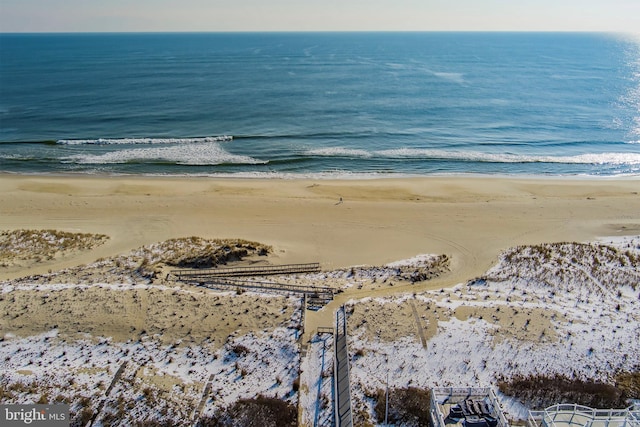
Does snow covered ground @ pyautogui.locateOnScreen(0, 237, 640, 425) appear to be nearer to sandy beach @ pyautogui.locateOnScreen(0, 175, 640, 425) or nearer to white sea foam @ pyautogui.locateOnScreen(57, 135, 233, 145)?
sandy beach @ pyautogui.locateOnScreen(0, 175, 640, 425)

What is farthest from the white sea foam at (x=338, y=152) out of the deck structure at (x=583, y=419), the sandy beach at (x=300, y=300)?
the deck structure at (x=583, y=419)

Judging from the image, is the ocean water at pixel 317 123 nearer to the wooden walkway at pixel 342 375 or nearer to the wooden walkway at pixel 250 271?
the wooden walkway at pixel 250 271

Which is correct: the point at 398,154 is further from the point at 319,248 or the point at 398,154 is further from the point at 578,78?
the point at 578,78

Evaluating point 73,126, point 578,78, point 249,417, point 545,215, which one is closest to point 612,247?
point 545,215

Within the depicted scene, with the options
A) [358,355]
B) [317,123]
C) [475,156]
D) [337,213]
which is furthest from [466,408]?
[317,123]

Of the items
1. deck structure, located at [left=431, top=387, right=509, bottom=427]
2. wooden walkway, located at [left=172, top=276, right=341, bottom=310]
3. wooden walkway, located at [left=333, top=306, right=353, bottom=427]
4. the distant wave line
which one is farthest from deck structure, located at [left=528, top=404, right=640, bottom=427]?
the distant wave line
